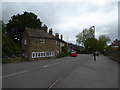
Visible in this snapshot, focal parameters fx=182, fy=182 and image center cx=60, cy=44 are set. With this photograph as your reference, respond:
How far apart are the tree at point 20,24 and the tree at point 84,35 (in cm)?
4675

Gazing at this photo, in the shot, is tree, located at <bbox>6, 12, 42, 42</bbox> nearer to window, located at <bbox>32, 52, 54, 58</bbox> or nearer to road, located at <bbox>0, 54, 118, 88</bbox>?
window, located at <bbox>32, 52, 54, 58</bbox>

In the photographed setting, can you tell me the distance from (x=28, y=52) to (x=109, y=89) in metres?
33.2

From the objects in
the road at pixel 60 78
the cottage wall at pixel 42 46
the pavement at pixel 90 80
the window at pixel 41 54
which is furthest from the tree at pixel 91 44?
the pavement at pixel 90 80

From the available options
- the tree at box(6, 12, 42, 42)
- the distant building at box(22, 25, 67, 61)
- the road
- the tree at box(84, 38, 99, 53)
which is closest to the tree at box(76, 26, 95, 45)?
the tree at box(84, 38, 99, 53)

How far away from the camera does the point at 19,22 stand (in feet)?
188

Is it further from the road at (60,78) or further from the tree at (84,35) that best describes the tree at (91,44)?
the road at (60,78)

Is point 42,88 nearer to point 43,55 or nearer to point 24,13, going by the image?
point 43,55

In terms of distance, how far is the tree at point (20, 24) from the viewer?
56.6m

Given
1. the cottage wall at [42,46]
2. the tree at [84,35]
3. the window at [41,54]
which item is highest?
the tree at [84,35]

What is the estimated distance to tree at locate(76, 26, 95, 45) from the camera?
100 metres

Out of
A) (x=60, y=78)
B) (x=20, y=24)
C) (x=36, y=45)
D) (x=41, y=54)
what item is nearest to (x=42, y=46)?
(x=41, y=54)

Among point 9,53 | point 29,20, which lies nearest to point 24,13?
point 29,20

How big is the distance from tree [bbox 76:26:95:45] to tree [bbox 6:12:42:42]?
46745 mm

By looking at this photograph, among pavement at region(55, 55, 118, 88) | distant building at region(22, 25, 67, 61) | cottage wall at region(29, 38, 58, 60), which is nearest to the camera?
pavement at region(55, 55, 118, 88)
